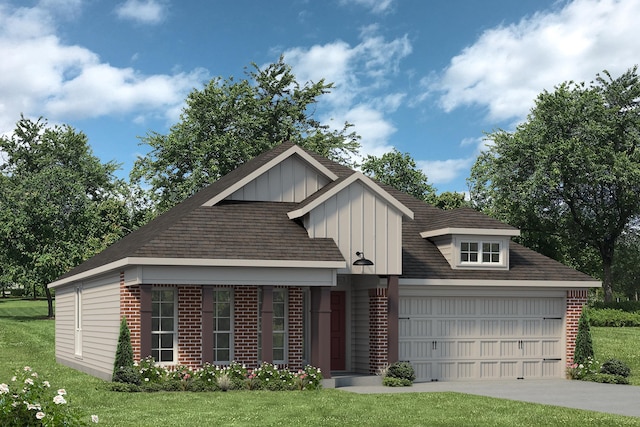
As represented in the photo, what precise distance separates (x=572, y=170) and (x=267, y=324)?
36.8 meters

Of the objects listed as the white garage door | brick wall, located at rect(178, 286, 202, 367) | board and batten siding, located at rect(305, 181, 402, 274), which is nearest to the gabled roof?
the white garage door

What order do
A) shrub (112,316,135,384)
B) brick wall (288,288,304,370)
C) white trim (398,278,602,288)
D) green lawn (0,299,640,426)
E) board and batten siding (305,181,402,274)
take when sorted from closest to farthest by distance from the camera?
green lawn (0,299,640,426)
shrub (112,316,135,384)
board and batten siding (305,181,402,274)
brick wall (288,288,304,370)
white trim (398,278,602,288)

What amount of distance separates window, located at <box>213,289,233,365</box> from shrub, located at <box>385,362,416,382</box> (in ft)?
14.3

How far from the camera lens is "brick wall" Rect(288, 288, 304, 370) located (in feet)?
77.5

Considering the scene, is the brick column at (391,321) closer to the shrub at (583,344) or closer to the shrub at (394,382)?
the shrub at (394,382)

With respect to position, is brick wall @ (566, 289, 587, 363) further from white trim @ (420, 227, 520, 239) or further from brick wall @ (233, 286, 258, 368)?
brick wall @ (233, 286, 258, 368)

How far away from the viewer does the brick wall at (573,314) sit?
26594mm

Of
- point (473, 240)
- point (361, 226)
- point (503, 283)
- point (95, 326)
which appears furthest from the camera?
point (473, 240)

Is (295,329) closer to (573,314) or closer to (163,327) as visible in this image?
(163,327)

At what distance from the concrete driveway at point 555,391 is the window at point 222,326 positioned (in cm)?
327

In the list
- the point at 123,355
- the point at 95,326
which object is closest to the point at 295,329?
Answer: the point at 123,355

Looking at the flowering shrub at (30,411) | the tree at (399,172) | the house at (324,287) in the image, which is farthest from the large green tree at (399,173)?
the flowering shrub at (30,411)

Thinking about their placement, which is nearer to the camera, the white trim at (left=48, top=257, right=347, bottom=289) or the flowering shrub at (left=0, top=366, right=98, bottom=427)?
the flowering shrub at (left=0, top=366, right=98, bottom=427)

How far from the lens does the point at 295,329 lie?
77.6 ft
